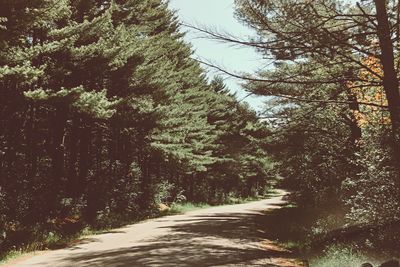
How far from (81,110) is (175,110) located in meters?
9.15

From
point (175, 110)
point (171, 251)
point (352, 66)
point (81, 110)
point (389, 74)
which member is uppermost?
point (175, 110)

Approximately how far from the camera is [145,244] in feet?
44.8

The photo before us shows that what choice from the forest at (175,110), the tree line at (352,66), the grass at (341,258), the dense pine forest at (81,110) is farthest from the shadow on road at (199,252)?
the dense pine forest at (81,110)

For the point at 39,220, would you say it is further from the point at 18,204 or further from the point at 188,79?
the point at 188,79

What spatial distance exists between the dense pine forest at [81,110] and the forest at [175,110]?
8 cm

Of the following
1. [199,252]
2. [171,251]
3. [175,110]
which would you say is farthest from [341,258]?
[175,110]

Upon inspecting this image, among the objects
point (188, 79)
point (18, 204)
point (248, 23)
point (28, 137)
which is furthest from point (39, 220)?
point (188, 79)

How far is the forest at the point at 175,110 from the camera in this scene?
917cm

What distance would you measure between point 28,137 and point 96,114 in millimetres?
6355

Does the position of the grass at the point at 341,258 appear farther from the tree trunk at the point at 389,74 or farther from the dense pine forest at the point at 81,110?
the dense pine forest at the point at 81,110

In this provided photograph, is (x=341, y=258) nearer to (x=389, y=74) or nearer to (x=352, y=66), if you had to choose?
(x=389, y=74)

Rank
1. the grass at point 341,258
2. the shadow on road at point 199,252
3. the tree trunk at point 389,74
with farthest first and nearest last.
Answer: the shadow on road at point 199,252, the grass at point 341,258, the tree trunk at point 389,74

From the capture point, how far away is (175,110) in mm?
24531

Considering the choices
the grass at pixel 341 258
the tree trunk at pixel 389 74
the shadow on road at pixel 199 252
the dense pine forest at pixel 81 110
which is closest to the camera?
the tree trunk at pixel 389 74
